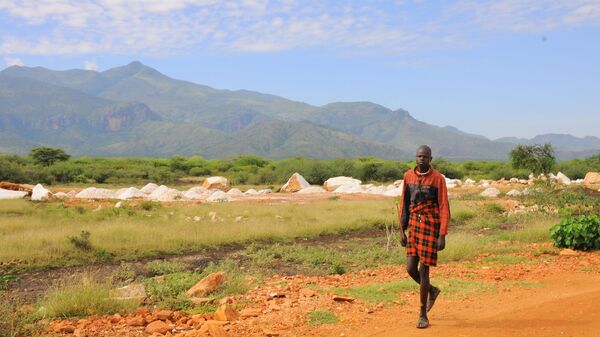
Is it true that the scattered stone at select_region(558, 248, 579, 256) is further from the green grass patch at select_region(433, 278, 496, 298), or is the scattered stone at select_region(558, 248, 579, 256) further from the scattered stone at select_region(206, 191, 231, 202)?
the scattered stone at select_region(206, 191, 231, 202)

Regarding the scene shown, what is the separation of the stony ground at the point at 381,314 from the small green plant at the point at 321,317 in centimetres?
6

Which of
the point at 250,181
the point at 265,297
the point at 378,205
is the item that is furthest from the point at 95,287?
the point at 250,181

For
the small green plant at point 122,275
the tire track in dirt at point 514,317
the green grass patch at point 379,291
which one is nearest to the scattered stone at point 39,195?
the small green plant at point 122,275

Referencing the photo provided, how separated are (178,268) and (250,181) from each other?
39.6 meters

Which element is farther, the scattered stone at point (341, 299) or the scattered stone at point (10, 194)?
the scattered stone at point (10, 194)

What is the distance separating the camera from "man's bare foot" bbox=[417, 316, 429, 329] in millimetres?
6348

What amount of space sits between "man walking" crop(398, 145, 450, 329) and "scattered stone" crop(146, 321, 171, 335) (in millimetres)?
2878

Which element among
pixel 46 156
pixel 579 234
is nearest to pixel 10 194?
pixel 579 234

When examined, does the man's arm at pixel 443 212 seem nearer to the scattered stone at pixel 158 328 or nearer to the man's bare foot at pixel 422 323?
the man's bare foot at pixel 422 323

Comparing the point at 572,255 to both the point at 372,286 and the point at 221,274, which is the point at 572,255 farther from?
the point at 221,274

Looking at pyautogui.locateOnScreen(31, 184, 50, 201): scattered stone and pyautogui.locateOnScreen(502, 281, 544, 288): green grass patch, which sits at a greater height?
pyautogui.locateOnScreen(31, 184, 50, 201): scattered stone

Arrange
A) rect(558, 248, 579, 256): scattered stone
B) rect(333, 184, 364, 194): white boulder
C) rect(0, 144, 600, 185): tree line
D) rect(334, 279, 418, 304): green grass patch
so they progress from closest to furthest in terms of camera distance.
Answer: rect(334, 279, 418, 304): green grass patch < rect(558, 248, 579, 256): scattered stone < rect(333, 184, 364, 194): white boulder < rect(0, 144, 600, 185): tree line

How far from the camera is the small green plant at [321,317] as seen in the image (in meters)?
6.82

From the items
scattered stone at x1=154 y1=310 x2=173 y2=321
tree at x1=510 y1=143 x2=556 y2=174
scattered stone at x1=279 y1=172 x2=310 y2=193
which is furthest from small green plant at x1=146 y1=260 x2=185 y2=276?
scattered stone at x1=279 y1=172 x2=310 y2=193
